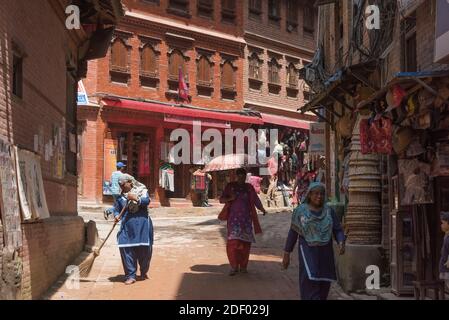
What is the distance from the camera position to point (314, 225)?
6734mm

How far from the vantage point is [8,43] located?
7102mm

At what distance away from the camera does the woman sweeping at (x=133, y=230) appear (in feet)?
31.0

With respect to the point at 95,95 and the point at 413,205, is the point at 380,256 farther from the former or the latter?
the point at 95,95

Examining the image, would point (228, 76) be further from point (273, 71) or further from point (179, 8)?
point (179, 8)

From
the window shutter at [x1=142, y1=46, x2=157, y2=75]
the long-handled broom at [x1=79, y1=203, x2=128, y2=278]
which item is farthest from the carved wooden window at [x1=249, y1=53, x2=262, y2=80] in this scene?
the long-handled broom at [x1=79, y1=203, x2=128, y2=278]

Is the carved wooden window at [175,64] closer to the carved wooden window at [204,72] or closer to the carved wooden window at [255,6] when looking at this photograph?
the carved wooden window at [204,72]

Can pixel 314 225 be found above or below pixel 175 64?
below

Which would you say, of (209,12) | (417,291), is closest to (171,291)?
(417,291)

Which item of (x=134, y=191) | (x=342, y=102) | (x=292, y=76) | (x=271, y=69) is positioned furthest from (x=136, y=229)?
(x=292, y=76)

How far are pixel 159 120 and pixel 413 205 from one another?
1802cm

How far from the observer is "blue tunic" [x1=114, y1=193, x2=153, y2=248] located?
31.1 feet

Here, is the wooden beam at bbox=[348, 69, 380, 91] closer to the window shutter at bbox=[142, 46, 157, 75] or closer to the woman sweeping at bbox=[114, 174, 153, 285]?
the woman sweeping at bbox=[114, 174, 153, 285]

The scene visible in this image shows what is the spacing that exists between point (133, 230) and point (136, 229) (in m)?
0.05

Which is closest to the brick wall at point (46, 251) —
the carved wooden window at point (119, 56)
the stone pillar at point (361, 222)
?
the stone pillar at point (361, 222)
